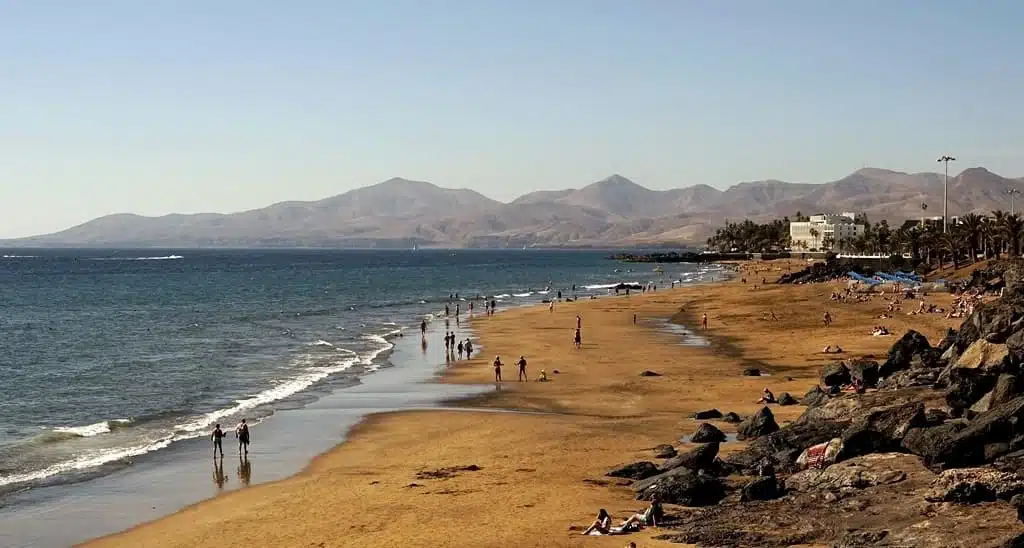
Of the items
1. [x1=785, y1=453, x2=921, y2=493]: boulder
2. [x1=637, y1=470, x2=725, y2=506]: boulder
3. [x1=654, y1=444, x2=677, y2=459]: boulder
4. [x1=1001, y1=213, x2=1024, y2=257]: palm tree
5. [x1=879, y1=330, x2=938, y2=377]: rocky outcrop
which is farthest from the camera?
[x1=1001, y1=213, x2=1024, y2=257]: palm tree

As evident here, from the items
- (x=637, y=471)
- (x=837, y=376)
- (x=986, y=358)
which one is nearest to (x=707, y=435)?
(x=637, y=471)

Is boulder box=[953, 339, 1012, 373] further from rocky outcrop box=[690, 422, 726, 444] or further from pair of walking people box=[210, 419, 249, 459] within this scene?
pair of walking people box=[210, 419, 249, 459]

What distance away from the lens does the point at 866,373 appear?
34.9m

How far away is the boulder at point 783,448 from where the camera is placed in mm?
23344

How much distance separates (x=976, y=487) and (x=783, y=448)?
6.90m

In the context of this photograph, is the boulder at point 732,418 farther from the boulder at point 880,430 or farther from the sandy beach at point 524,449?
the boulder at point 880,430

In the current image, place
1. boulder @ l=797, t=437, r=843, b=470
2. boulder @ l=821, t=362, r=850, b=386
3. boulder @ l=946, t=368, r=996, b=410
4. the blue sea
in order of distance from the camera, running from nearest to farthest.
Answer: boulder @ l=797, t=437, r=843, b=470 < boulder @ l=946, t=368, r=996, b=410 < the blue sea < boulder @ l=821, t=362, r=850, b=386

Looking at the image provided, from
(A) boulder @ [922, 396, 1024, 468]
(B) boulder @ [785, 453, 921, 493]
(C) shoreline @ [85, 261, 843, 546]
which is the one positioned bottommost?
(C) shoreline @ [85, 261, 843, 546]

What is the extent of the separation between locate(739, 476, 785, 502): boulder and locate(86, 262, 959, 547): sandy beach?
2.40 meters

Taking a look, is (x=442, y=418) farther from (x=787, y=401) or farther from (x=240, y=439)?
(x=787, y=401)

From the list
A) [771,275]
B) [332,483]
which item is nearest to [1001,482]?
[332,483]

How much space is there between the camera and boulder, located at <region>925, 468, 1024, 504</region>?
17422 mm

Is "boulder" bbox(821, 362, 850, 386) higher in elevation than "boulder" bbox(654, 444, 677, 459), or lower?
higher

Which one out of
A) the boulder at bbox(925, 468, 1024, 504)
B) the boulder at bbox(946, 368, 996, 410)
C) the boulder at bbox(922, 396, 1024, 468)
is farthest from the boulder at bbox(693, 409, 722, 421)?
the boulder at bbox(925, 468, 1024, 504)
